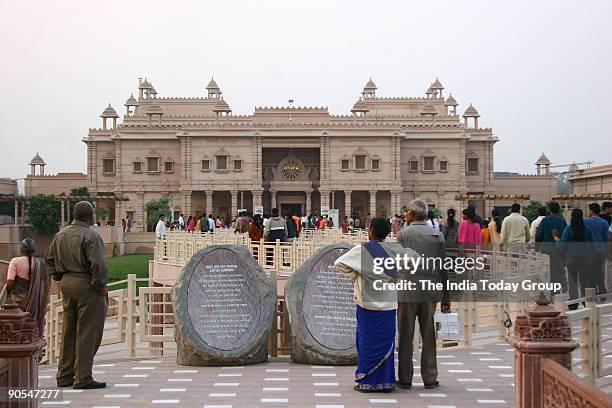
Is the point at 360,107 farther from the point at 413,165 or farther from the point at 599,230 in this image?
the point at 599,230

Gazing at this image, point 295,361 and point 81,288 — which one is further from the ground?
point 81,288

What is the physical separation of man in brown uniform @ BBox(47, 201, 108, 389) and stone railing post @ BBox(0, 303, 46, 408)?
205cm

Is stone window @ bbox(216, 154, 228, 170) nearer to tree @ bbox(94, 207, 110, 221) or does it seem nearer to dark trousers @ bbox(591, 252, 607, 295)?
tree @ bbox(94, 207, 110, 221)

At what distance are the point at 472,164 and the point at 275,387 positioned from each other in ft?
167

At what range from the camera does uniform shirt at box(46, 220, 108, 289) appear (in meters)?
8.64

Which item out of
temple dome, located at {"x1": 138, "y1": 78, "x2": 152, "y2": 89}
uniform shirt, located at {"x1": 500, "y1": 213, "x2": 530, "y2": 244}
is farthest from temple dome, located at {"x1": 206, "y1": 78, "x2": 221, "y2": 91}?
uniform shirt, located at {"x1": 500, "y1": 213, "x2": 530, "y2": 244}

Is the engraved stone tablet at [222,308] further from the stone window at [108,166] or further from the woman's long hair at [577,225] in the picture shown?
the stone window at [108,166]

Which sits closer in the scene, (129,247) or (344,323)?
(344,323)

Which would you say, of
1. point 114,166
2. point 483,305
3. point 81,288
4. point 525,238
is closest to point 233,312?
point 81,288

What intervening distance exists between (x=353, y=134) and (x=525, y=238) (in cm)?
3992

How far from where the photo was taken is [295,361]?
392 inches

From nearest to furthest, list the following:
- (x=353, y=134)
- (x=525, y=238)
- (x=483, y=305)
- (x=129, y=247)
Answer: (x=483, y=305) → (x=525, y=238) → (x=129, y=247) → (x=353, y=134)

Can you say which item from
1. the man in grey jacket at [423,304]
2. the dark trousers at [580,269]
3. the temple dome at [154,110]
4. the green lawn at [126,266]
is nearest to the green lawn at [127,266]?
the green lawn at [126,266]

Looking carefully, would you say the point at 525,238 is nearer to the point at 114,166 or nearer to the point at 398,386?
the point at 398,386
